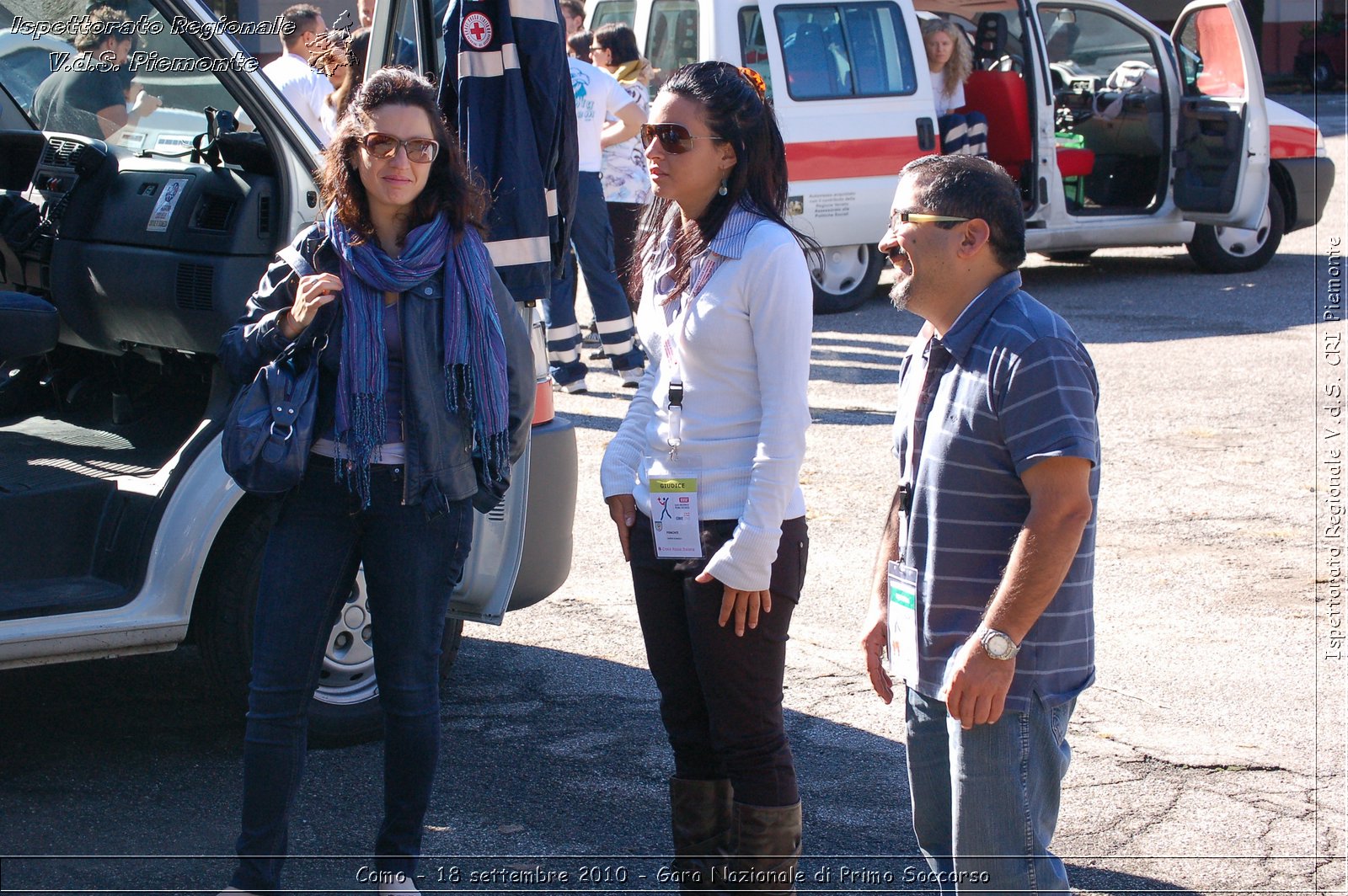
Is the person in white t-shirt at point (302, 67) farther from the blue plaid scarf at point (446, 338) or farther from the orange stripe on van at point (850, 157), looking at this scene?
the orange stripe on van at point (850, 157)

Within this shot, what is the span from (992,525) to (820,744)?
188cm

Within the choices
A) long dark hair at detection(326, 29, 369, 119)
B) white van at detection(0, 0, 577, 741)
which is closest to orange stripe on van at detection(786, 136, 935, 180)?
long dark hair at detection(326, 29, 369, 119)

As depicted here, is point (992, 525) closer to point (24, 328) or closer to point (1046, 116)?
point (24, 328)

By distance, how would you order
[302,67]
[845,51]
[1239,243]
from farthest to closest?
[1239,243] < [845,51] < [302,67]

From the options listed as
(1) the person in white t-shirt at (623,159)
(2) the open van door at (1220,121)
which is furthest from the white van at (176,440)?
(2) the open van door at (1220,121)

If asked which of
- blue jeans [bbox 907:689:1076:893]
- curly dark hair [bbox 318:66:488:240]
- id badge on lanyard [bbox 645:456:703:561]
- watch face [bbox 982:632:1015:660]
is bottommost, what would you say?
blue jeans [bbox 907:689:1076:893]

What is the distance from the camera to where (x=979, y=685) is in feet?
7.97

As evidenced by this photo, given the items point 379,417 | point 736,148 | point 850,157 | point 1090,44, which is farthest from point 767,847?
point 1090,44

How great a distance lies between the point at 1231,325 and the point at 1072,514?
873 cm

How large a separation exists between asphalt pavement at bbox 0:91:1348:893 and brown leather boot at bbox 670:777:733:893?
354mm

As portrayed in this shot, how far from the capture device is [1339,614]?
526 centimetres

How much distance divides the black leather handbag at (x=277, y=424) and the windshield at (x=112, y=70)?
1131 millimetres

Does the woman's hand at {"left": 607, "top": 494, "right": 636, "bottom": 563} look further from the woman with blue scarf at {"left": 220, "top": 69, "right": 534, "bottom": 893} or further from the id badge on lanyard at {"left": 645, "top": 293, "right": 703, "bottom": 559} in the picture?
the woman with blue scarf at {"left": 220, "top": 69, "right": 534, "bottom": 893}

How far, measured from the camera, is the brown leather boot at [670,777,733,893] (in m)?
3.18
